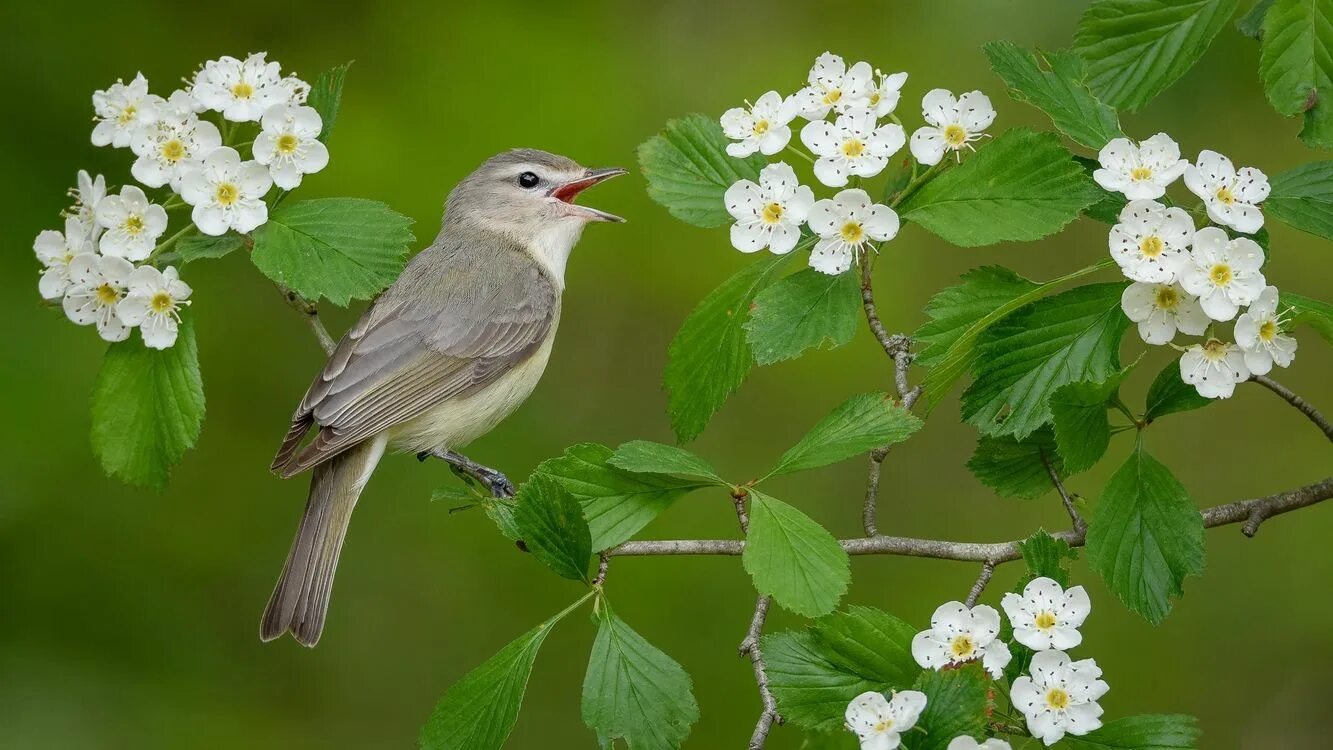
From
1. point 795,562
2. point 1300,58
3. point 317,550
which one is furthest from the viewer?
point 317,550

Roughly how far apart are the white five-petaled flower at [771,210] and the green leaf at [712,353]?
0.10m

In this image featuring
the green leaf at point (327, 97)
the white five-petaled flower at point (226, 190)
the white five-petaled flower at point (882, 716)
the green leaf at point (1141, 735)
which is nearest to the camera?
the white five-petaled flower at point (882, 716)

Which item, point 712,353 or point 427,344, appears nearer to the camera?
point 712,353

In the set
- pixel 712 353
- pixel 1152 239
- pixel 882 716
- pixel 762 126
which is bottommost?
pixel 882 716

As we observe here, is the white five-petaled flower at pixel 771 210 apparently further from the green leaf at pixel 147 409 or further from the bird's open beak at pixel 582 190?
the bird's open beak at pixel 582 190

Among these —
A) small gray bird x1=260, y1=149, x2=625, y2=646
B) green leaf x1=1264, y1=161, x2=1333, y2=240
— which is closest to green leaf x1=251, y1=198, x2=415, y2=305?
small gray bird x1=260, y1=149, x2=625, y2=646

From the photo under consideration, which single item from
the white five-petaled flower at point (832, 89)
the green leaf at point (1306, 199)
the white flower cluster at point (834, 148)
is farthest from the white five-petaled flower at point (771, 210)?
the green leaf at point (1306, 199)

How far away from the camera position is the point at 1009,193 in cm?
216

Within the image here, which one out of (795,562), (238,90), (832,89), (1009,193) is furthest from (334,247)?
(1009,193)

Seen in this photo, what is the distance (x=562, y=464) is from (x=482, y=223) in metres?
2.13

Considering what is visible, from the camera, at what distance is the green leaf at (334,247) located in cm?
252

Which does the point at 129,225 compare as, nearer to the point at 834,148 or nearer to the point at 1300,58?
the point at 834,148

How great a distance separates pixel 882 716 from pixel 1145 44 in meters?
1.20

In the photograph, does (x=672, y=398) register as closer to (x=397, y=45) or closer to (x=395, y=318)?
(x=395, y=318)
